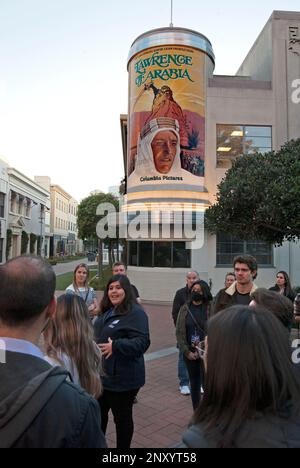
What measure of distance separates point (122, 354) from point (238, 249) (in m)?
14.6

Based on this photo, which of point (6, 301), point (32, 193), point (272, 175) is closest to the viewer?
point (6, 301)

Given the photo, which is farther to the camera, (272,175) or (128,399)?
(272,175)

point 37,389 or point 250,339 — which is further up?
point 250,339

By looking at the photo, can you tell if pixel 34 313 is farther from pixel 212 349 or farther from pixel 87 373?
pixel 87 373

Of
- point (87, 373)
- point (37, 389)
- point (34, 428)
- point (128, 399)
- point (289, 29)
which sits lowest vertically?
point (128, 399)

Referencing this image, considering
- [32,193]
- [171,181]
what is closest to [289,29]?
[171,181]

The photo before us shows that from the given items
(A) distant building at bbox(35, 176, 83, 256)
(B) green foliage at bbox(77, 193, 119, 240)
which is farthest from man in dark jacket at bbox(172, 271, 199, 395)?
(A) distant building at bbox(35, 176, 83, 256)

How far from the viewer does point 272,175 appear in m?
9.62

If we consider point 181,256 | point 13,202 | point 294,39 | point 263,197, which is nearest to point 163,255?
point 181,256

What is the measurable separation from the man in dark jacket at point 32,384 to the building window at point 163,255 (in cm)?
1523

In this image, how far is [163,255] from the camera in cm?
1683

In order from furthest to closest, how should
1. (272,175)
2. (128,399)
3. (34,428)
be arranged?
(272,175)
(128,399)
(34,428)

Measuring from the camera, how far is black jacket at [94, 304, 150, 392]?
321 cm

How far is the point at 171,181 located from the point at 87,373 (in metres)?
14.6
